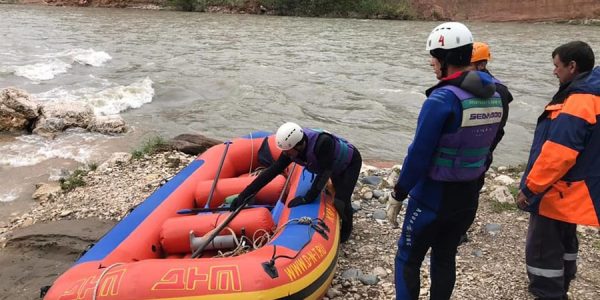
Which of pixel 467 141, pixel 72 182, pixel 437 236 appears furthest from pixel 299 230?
pixel 72 182

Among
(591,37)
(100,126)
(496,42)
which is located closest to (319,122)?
(100,126)

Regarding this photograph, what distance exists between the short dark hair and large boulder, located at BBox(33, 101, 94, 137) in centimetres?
826

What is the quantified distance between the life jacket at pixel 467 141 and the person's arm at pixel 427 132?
0.15 ft

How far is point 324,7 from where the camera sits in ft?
120

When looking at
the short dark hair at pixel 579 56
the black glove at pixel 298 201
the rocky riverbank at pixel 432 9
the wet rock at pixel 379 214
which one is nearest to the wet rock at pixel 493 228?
the wet rock at pixel 379 214

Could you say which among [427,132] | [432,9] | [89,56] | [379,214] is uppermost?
[432,9]

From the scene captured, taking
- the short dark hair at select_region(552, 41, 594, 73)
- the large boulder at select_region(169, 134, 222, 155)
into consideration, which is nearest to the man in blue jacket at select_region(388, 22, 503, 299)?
the short dark hair at select_region(552, 41, 594, 73)

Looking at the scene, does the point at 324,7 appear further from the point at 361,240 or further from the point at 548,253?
the point at 548,253

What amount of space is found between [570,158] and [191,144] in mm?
5324

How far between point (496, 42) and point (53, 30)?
1951cm

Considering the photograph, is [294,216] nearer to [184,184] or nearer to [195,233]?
[195,233]

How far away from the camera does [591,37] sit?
23.2 m

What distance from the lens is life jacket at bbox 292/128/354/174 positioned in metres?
4.13

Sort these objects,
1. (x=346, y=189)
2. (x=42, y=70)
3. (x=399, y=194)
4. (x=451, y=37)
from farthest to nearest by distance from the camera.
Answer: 1. (x=42, y=70)
2. (x=346, y=189)
3. (x=399, y=194)
4. (x=451, y=37)
